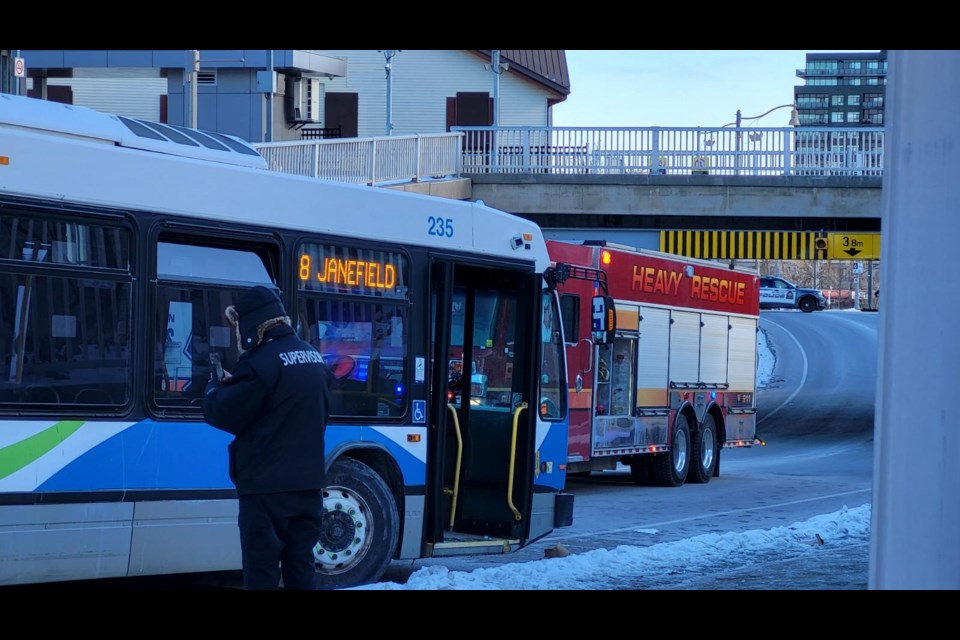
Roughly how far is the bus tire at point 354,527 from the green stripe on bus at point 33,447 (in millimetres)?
2029

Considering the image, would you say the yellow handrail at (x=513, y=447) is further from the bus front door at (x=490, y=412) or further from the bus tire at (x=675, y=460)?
the bus tire at (x=675, y=460)

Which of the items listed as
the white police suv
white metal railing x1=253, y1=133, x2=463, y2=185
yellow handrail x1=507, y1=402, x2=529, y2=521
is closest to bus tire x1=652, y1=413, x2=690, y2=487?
white metal railing x1=253, y1=133, x2=463, y2=185

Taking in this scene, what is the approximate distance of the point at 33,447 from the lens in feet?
23.5

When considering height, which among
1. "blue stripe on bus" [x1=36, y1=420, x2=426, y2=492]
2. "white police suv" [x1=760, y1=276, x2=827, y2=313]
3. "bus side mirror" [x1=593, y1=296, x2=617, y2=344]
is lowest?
"blue stripe on bus" [x1=36, y1=420, x2=426, y2=492]

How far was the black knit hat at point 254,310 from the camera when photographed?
6418mm

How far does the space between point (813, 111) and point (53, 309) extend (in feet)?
580

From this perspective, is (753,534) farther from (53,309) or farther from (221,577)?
(53,309)

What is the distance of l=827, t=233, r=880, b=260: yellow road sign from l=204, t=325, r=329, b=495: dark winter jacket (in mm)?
23956

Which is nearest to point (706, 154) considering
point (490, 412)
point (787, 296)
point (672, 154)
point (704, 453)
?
point (672, 154)

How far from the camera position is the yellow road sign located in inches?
1137

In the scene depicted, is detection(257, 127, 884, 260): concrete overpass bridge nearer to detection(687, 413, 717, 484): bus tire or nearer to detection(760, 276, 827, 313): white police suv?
detection(687, 413, 717, 484): bus tire

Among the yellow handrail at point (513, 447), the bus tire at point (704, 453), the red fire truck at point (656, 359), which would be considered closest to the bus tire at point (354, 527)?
the yellow handrail at point (513, 447)
